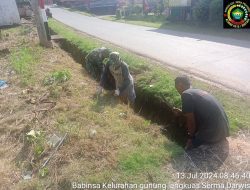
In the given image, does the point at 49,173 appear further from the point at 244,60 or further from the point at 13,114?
the point at 244,60

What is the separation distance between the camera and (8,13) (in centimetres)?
2125

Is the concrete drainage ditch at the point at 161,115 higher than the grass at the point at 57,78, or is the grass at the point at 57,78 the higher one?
the grass at the point at 57,78

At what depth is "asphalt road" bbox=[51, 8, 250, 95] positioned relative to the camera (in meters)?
8.00

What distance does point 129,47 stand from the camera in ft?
42.4

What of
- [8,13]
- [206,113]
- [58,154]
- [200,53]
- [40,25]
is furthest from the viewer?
[8,13]

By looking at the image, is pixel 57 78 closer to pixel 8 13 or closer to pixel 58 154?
pixel 58 154

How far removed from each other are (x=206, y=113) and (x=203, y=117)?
3.4 inches

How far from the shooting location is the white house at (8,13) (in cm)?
2112

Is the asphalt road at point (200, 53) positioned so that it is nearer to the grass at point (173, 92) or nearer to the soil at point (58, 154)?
the grass at point (173, 92)

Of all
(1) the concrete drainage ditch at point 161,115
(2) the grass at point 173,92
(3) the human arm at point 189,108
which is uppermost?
(3) the human arm at point 189,108

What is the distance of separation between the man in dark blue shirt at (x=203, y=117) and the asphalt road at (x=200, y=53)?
293cm

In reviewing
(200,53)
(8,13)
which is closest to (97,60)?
(200,53)

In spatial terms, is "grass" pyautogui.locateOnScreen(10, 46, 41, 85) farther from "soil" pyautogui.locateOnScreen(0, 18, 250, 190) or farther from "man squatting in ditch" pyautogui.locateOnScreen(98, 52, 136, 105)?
"man squatting in ditch" pyautogui.locateOnScreen(98, 52, 136, 105)

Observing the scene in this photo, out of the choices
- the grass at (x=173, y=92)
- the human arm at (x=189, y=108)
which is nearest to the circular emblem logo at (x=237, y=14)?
the grass at (x=173, y=92)
